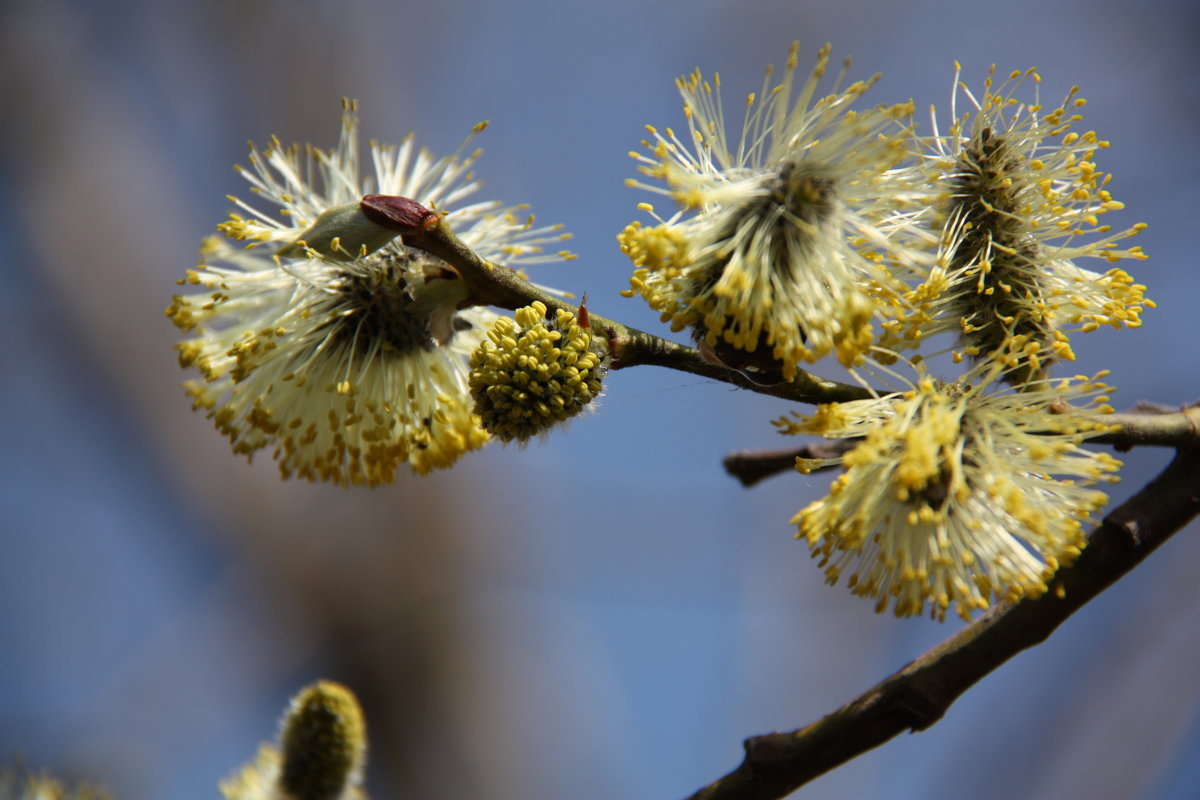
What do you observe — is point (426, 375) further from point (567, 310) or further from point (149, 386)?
point (149, 386)

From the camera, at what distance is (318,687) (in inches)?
108

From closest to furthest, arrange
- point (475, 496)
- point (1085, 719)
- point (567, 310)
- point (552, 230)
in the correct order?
1. point (567, 310)
2. point (552, 230)
3. point (1085, 719)
4. point (475, 496)

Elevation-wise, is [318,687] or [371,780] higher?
[371,780]

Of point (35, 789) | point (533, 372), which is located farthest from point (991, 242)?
point (35, 789)

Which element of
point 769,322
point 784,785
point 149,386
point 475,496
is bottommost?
point 784,785

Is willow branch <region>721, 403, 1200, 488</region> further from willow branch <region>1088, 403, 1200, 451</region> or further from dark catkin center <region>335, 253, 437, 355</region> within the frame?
dark catkin center <region>335, 253, 437, 355</region>

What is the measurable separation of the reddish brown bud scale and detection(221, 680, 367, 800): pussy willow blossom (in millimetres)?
1429

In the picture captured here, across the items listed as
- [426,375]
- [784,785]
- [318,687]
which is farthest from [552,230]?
[318,687]

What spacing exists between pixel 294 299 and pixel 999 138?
4.38ft

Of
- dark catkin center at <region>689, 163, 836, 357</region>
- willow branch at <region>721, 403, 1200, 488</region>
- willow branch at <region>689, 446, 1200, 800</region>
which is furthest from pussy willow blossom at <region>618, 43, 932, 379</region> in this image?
willow branch at <region>689, 446, 1200, 800</region>

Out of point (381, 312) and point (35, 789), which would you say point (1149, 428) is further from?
point (35, 789)

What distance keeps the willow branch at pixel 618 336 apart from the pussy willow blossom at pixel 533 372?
0.05m

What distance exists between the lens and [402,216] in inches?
68.8

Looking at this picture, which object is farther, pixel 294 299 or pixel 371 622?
pixel 371 622
